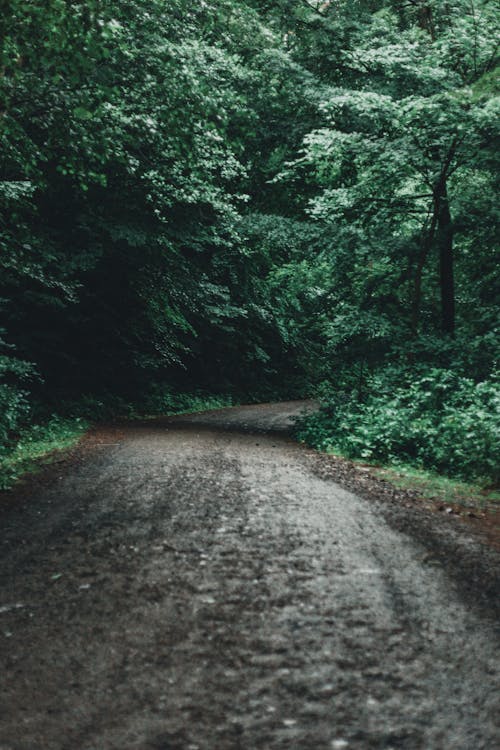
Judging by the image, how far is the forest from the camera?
9.57 m

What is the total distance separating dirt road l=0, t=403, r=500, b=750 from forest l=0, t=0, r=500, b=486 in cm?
353

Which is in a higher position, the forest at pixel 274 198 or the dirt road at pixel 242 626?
the forest at pixel 274 198

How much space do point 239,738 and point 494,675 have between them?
1563 millimetres

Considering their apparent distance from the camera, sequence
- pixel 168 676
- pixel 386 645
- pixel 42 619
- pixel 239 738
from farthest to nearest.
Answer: pixel 42 619, pixel 386 645, pixel 168 676, pixel 239 738

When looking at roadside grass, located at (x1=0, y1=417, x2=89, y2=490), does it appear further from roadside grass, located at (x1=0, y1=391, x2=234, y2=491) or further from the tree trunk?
the tree trunk

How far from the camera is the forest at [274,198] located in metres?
9.57

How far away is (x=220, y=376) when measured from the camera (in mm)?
27688

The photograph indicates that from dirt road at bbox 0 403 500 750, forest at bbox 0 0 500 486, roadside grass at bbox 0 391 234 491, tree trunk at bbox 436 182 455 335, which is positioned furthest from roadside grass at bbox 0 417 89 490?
tree trunk at bbox 436 182 455 335

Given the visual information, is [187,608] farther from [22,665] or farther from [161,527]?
[161,527]

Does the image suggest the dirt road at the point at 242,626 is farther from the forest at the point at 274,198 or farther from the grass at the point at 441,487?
the forest at the point at 274,198

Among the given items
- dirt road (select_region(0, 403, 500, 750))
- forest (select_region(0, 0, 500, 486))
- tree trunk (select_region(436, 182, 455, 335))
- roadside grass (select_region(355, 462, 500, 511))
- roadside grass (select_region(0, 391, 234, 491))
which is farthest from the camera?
tree trunk (select_region(436, 182, 455, 335))

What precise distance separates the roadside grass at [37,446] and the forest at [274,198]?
140 millimetres

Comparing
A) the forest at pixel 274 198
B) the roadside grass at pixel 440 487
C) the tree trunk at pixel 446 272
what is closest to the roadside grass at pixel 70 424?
the forest at pixel 274 198

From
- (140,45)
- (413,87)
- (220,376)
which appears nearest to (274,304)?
(220,376)
